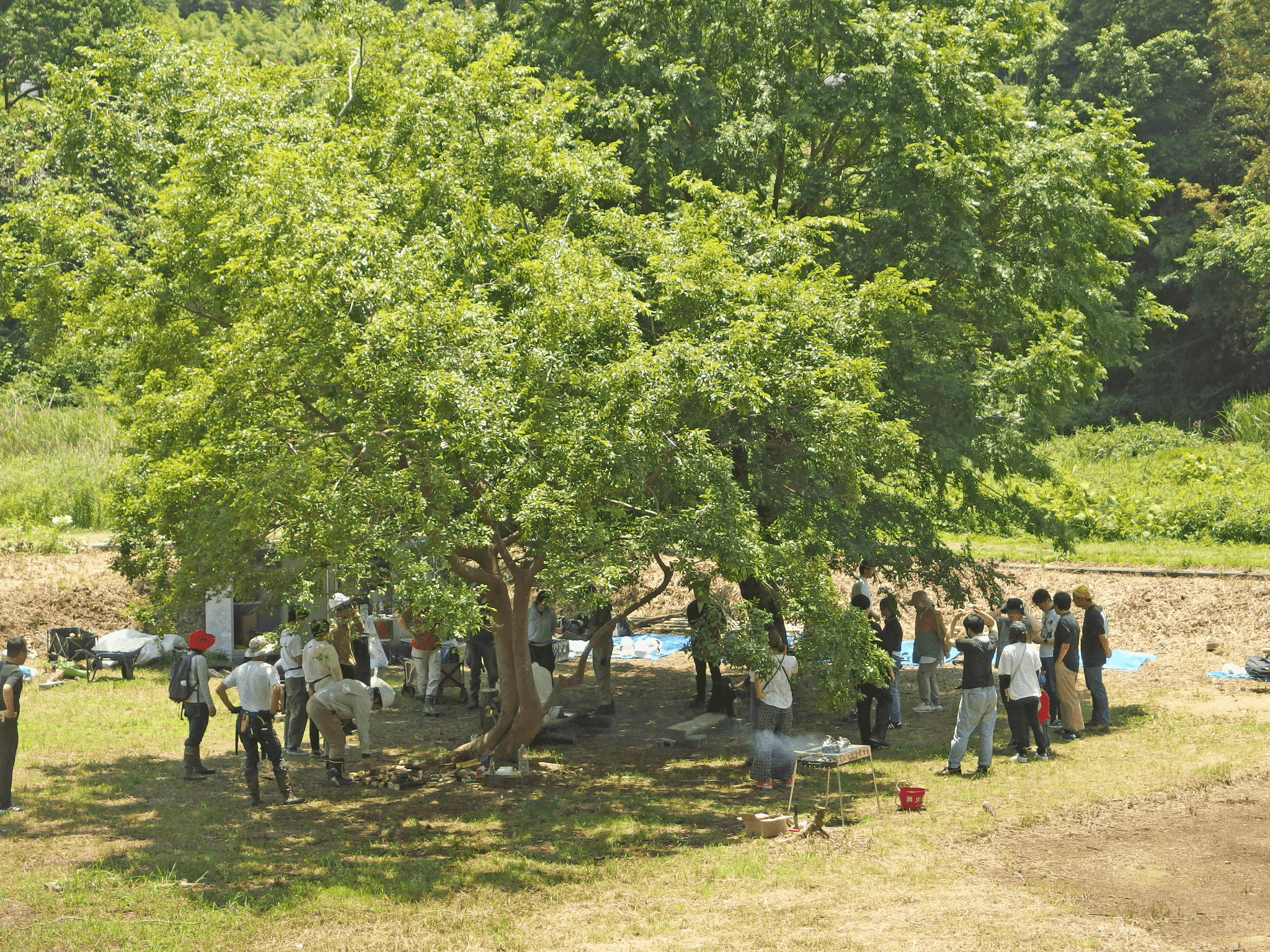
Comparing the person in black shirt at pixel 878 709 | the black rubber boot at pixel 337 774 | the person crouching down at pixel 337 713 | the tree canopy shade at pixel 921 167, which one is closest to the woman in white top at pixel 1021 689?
the person in black shirt at pixel 878 709

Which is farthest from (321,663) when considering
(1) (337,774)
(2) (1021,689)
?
(2) (1021,689)

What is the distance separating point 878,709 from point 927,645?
1.85 m

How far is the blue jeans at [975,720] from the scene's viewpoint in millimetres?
12367

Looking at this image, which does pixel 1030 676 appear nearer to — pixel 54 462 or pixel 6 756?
pixel 6 756

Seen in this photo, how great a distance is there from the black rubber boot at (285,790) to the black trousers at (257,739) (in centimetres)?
7

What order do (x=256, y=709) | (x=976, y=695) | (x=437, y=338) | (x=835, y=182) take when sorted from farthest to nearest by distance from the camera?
(x=835, y=182), (x=976, y=695), (x=256, y=709), (x=437, y=338)

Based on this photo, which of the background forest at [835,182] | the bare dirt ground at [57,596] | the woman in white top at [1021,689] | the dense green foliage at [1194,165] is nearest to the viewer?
the woman in white top at [1021,689]

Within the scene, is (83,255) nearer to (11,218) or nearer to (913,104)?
(11,218)

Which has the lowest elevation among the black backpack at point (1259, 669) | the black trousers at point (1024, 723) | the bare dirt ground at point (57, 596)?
the black trousers at point (1024, 723)

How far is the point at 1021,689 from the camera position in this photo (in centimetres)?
1272

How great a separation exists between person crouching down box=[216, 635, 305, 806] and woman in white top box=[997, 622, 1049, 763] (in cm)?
742

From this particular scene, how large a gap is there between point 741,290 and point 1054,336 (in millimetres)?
6652

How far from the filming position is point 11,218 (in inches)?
531

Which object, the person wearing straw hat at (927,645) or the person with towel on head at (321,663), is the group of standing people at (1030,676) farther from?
the person with towel on head at (321,663)
